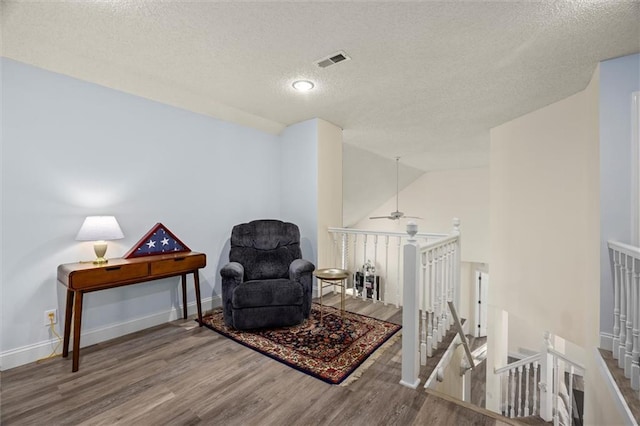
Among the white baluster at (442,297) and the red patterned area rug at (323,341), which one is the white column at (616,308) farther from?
the red patterned area rug at (323,341)

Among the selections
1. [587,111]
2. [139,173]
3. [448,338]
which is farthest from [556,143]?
[139,173]

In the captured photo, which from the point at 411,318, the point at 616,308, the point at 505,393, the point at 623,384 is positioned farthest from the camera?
the point at 505,393

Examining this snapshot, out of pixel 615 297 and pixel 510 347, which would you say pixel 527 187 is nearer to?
pixel 615 297

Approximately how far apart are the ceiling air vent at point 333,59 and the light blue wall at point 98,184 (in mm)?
1743

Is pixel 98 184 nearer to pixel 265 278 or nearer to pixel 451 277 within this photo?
pixel 265 278

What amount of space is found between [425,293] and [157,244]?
2.63 metres

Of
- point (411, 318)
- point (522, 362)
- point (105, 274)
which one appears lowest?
point (522, 362)

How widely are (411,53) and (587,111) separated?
6.50ft

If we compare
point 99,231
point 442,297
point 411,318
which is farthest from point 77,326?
point 442,297

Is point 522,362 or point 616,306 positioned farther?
point 522,362

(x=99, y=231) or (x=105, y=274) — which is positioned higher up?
(x=99, y=231)

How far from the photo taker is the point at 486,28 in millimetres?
1949

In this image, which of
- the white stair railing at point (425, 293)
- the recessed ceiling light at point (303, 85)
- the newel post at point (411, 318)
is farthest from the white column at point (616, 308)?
the recessed ceiling light at point (303, 85)

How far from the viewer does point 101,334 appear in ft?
8.70
